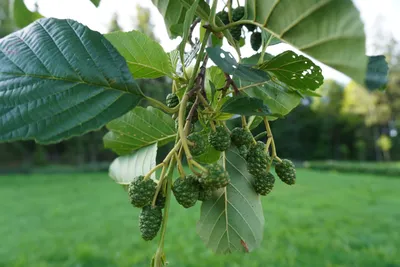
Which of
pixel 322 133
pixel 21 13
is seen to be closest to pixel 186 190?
pixel 21 13

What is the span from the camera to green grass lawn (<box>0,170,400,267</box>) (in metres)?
5.77

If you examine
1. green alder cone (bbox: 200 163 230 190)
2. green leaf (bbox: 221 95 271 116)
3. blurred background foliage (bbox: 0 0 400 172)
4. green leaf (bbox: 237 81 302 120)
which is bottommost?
blurred background foliage (bbox: 0 0 400 172)

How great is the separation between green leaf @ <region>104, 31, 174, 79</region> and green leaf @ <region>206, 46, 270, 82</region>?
0.19 metres

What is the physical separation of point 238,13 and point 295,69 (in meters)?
0.21

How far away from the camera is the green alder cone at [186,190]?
68cm

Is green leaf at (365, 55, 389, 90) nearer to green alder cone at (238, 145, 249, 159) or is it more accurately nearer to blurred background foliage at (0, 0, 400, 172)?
green alder cone at (238, 145, 249, 159)

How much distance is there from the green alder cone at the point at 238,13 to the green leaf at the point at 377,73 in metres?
0.29

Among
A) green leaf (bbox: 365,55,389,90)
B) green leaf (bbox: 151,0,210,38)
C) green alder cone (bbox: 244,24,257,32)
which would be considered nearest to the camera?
green leaf (bbox: 365,55,389,90)

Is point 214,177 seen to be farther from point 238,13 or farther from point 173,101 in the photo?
point 238,13

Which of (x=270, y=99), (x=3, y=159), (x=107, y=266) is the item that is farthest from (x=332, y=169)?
(x=270, y=99)

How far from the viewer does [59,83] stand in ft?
1.90

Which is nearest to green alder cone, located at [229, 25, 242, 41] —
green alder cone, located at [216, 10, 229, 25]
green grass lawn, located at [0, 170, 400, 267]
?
green alder cone, located at [216, 10, 229, 25]

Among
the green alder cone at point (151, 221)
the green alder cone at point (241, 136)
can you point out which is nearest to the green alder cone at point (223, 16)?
the green alder cone at point (241, 136)

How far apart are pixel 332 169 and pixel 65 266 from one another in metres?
19.1
